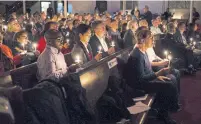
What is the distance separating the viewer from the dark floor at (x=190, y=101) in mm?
5781

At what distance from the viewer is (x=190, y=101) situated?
687 cm

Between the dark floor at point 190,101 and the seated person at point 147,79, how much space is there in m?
0.34

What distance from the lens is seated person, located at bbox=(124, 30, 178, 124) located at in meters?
5.32

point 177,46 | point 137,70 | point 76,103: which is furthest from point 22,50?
point 177,46

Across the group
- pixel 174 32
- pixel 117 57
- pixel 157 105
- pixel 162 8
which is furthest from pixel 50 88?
pixel 162 8

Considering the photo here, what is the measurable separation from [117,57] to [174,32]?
4371mm

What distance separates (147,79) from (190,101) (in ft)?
6.12

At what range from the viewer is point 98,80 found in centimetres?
456

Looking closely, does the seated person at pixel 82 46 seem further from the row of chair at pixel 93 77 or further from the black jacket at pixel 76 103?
the black jacket at pixel 76 103

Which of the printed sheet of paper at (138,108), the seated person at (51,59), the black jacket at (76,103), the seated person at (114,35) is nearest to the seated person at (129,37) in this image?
the seated person at (114,35)

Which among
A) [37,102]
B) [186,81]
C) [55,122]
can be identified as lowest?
[186,81]

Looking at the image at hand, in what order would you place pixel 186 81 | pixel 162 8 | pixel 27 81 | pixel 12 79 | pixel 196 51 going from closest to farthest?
1. pixel 12 79
2. pixel 27 81
3. pixel 186 81
4. pixel 196 51
5. pixel 162 8

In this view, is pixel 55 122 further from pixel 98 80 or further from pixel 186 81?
pixel 186 81

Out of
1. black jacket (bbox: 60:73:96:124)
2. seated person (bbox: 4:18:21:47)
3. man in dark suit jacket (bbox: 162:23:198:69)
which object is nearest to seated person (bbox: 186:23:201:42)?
man in dark suit jacket (bbox: 162:23:198:69)
